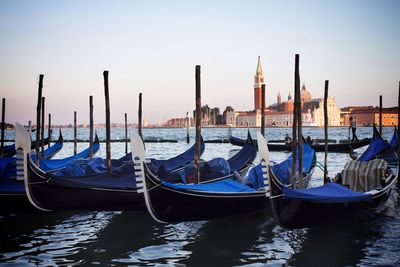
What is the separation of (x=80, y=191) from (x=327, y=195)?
329cm

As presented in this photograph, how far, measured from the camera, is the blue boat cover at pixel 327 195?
193 inches

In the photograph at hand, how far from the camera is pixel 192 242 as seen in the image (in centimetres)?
561

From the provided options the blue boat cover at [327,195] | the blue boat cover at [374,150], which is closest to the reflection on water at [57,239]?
the blue boat cover at [327,195]

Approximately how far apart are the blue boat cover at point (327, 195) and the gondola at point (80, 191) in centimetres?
250

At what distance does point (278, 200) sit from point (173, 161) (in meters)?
5.65

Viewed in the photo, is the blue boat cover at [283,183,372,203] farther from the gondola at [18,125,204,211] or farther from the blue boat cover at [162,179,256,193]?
the gondola at [18,125,204,211]

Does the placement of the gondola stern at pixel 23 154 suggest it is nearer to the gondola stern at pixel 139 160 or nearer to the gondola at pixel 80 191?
the gondola at pixel 80 191

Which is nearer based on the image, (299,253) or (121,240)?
(299,253)

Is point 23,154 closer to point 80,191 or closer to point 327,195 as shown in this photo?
point 80,191

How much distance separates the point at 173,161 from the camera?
1045cm

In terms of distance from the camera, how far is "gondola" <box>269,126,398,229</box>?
16.3 feet

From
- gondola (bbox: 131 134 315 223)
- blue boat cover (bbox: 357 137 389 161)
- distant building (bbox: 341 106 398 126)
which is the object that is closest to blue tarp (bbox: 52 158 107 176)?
gondola (bbox: 131 134 315 223)

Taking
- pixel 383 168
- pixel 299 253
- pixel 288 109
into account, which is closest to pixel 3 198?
pixel 299 253

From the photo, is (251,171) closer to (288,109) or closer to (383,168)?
(383,168)
